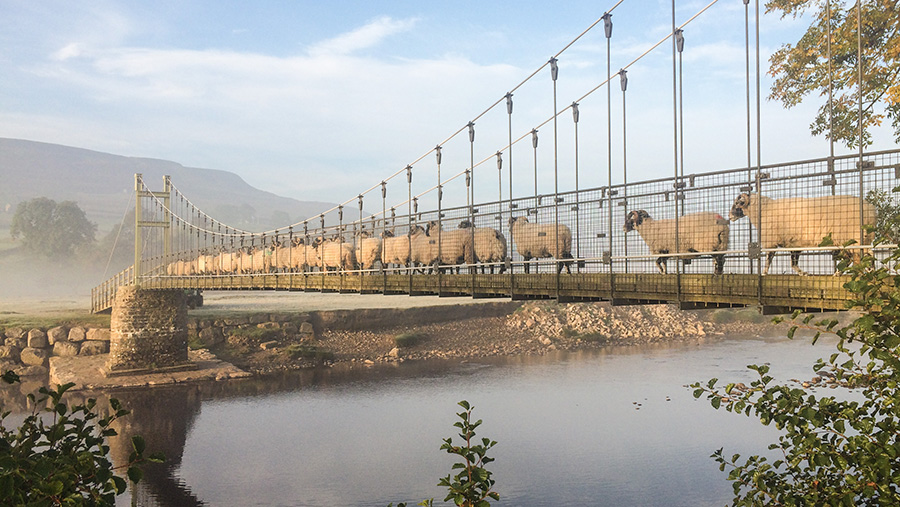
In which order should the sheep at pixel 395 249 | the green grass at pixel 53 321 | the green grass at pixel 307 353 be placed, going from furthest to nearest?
the green grass at pixel 53 321, the green grass at pixel 307 353, the sheep at pixel 395 249

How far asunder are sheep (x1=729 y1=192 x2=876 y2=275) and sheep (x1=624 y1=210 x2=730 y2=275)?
1.24m

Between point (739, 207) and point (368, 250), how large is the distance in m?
20.1

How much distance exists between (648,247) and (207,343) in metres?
40.3

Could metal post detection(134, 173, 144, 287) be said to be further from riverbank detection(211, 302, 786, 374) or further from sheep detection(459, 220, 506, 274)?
sheep detection(459, 220, 506, 274)

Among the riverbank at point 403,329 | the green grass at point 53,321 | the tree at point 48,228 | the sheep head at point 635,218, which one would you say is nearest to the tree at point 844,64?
the sheep head at point 635,218

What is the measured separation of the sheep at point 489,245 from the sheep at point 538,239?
94 cm

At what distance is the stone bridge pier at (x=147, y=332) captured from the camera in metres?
42.4

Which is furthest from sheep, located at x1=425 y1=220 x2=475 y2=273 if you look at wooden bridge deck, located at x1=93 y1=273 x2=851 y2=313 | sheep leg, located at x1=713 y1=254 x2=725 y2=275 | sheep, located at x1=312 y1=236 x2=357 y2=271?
sheep leg, located at x1=713 y1=254 x2=725 y2=275

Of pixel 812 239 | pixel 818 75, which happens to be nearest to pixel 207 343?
pixel 818 75

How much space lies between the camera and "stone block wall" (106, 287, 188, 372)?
4247 centimetres

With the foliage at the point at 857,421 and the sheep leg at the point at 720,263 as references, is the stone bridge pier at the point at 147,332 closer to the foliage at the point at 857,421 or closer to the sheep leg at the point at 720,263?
the sheep leg at the point at 720,263

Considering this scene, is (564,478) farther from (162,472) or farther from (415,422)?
(162,472)

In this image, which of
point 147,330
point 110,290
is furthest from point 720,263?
point 110,290

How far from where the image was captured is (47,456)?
4.79 meters
